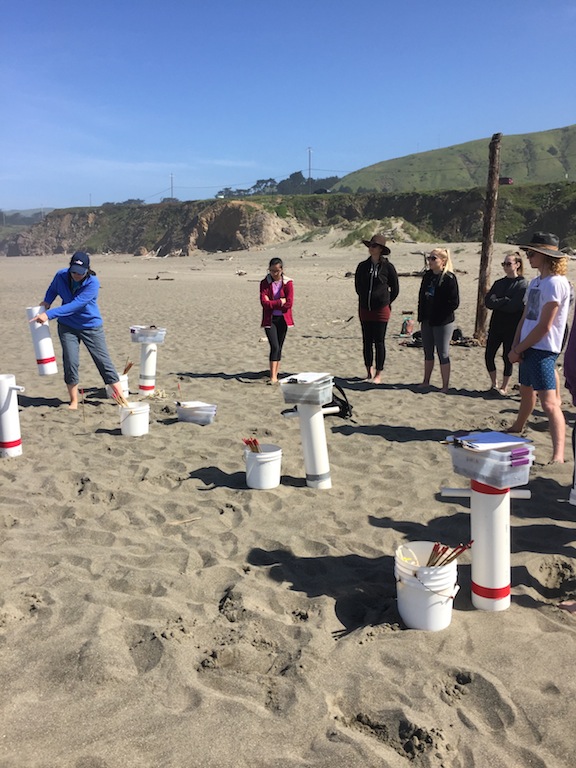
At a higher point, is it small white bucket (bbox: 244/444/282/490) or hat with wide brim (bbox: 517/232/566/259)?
hat with wide brim (bbox: 517/232/566/259)

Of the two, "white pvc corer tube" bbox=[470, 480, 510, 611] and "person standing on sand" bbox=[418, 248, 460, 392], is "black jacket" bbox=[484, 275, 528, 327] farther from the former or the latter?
"white pvc corer tube" bbox=[470, 480, 510, 611]

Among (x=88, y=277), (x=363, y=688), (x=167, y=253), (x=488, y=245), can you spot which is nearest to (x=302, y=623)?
(x=363, y=688)

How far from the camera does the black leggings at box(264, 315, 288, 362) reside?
8203 millimetres

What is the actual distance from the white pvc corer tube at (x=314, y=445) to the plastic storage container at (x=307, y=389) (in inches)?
3.6

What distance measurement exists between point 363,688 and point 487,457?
1.22m

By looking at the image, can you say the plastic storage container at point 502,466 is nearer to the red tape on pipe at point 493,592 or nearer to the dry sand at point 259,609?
the red tape on pipe at point 493,592

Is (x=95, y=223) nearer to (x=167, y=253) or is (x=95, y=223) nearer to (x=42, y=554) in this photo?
(x=167, y=253)

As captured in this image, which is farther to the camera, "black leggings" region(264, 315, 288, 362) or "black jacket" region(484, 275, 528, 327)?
"black leggings" region(264, 315, 288, 362)

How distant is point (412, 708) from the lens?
2596mm

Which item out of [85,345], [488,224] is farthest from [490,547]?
[488,224]

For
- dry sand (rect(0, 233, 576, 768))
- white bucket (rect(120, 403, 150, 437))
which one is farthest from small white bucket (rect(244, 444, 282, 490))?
white bucket (rect(120, 403, 150, 437))

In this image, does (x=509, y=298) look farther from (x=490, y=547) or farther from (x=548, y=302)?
(x=490, y=547)

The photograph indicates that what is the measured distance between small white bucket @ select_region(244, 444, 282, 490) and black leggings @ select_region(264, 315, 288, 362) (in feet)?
11.6

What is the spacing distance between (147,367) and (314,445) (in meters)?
3.49
